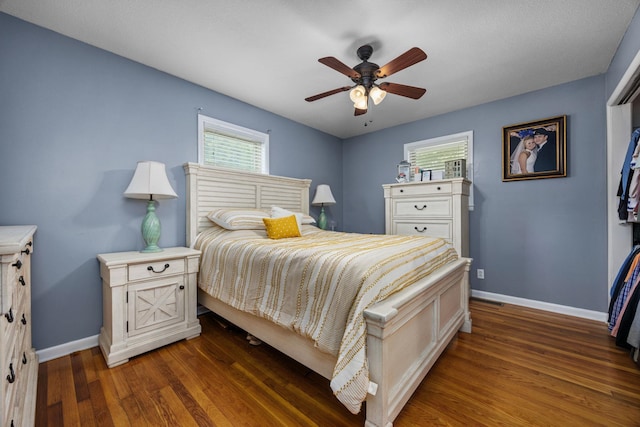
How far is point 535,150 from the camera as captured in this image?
2.90 meters

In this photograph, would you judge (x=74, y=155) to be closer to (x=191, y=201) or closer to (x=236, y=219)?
(x=191, y=201)

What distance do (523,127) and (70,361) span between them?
4.76 m

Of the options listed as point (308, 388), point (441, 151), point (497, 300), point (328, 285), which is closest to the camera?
point (328, 285)

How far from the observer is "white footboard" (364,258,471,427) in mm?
1160

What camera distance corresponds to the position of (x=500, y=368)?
1.76 m

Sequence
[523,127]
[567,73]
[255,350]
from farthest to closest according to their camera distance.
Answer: [523,127] → [567,73] → [255,350]

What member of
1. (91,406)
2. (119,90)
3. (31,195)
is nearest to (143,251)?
(31,195)

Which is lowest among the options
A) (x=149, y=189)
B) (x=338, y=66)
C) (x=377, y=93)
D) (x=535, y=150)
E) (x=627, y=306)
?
(x=627, y=306)

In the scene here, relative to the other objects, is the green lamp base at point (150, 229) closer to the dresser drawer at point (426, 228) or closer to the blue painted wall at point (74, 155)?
the blue painted wall at point (74, 155)

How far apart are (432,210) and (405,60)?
6.13 ft

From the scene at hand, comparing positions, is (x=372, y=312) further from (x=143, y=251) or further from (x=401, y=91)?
(x=143, y=251)

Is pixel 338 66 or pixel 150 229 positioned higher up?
pixel 338 66

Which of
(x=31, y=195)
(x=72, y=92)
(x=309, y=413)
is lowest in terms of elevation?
(x=309, y=413)

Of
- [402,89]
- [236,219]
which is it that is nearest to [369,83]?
[402,89]
